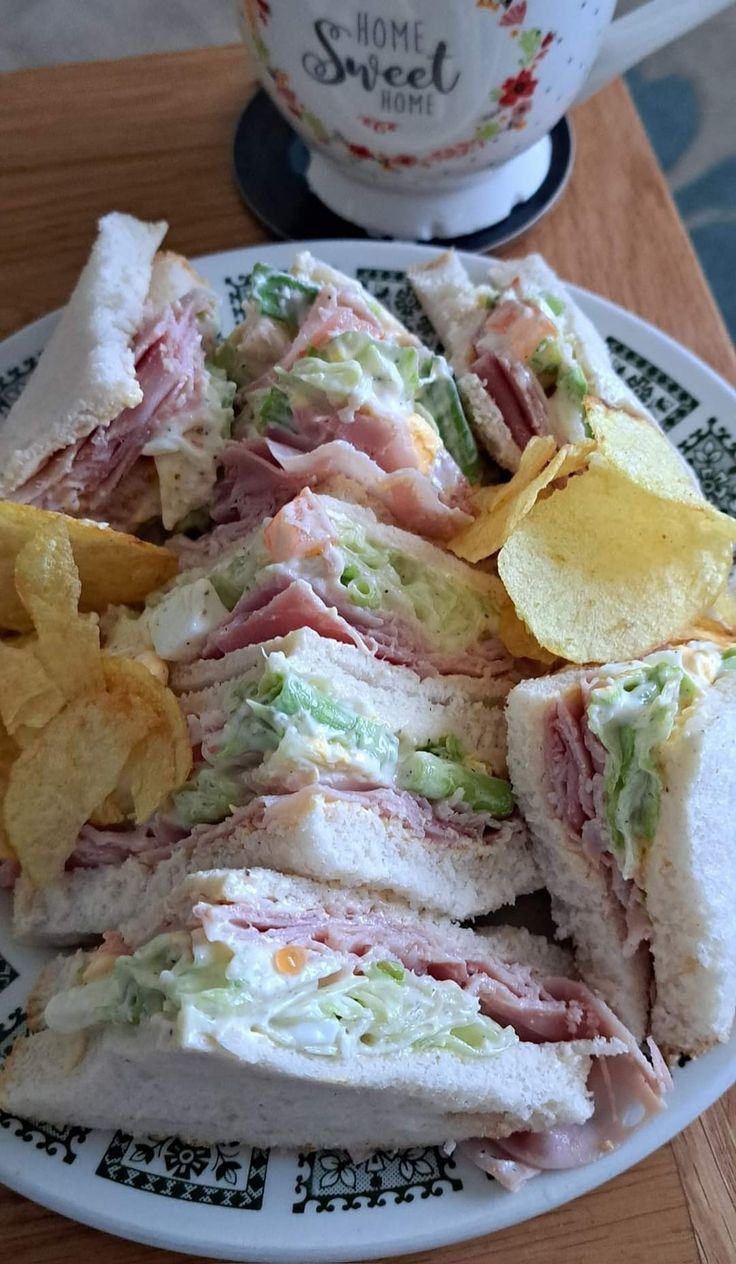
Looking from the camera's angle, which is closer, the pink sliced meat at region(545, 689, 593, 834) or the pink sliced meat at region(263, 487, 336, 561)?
the pink sliced meat at region(545, 689, 593, 834)

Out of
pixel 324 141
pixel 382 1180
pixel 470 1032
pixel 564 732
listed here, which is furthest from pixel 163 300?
pixel 382 1180

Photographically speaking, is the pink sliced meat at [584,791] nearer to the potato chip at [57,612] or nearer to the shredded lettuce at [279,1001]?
the shredded lettuce at [279,1001]

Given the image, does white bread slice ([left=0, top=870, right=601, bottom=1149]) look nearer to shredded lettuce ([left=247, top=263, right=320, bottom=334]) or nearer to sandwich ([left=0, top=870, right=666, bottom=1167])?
sandwich ([left=0, top=870, right=666, bottom=1167])

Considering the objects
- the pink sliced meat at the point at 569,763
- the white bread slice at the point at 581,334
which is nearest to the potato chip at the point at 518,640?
the pink sliced meat at the point at 569,763

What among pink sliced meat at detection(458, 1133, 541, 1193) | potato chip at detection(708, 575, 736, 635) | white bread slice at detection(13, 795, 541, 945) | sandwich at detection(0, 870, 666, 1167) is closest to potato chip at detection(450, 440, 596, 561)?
potato chip at detection(708, 575, 736, 635)

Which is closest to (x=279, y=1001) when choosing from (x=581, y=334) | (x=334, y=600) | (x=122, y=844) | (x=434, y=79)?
(x=122, y=844)

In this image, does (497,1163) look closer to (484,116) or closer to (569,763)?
(569,763)
